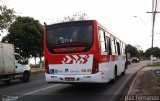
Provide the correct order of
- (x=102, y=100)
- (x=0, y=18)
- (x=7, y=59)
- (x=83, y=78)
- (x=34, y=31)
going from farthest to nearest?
(x=34, y=31) < (x=0, y=18) < (x=7, y=59) < (x=83, y=78) < (x=102, y=100)

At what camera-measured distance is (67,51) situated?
47.1ft

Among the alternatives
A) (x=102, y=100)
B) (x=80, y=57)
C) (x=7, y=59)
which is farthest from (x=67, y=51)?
(x=7, y=59)

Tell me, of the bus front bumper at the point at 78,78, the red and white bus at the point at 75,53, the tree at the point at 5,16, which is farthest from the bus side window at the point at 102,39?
the tree at the point at 5,16

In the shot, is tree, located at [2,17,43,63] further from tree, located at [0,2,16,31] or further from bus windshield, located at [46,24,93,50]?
bus windshield, located at [46,24,93,50]

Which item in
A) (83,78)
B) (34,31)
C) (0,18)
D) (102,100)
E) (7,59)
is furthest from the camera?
(34,31)

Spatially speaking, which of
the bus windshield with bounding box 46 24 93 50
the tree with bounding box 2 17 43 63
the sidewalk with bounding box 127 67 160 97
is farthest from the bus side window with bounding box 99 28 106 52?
the tree with bounding box 2 17 43 63

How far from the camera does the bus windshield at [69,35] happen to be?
14273 millimetres

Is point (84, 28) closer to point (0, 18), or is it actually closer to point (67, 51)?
point (67, 51)

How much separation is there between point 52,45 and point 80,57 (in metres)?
1.45

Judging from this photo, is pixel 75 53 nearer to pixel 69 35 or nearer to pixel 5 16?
pixel 69 35

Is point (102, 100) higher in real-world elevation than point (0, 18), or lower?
lower

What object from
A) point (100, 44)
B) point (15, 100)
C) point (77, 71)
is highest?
point (100, 44)

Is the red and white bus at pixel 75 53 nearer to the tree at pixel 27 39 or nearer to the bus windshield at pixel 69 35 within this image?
the bus windshield at pixel 69 35

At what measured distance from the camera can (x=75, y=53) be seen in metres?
14.2
